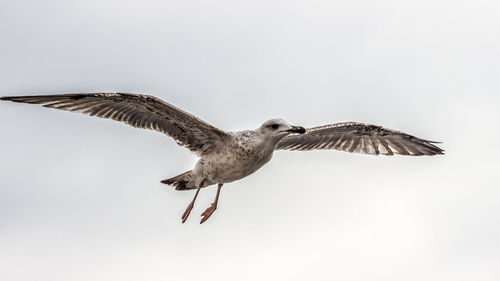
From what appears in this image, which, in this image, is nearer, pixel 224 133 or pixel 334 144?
pixel 224 133

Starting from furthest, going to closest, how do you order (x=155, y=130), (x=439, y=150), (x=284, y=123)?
(x=439, y=150) < (x=155, y=130) < (x=284, y=123)

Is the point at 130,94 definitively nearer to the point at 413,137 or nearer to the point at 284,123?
the point at 284,123

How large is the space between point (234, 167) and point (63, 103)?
4.24 meters

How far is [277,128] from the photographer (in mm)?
18344

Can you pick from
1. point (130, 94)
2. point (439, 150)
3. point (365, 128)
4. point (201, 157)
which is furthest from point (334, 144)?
point (130, 94)

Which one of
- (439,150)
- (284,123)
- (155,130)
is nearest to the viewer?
(284,123)

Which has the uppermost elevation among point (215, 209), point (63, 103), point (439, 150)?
point (439, 150)

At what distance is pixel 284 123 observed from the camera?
18.3 metres

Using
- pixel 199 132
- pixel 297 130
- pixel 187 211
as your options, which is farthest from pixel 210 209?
pixel 297 130

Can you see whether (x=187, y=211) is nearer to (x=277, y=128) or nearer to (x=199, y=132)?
(x=199, y=132)

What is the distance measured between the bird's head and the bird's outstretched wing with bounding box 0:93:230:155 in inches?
45.0

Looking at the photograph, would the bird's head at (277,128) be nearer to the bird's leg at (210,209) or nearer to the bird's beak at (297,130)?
the bird's beak at (297,130)

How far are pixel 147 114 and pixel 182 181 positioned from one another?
8.01ft

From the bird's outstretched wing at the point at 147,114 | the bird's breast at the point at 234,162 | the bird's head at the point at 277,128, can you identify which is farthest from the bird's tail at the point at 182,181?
the bird's head at the point at 277,128
